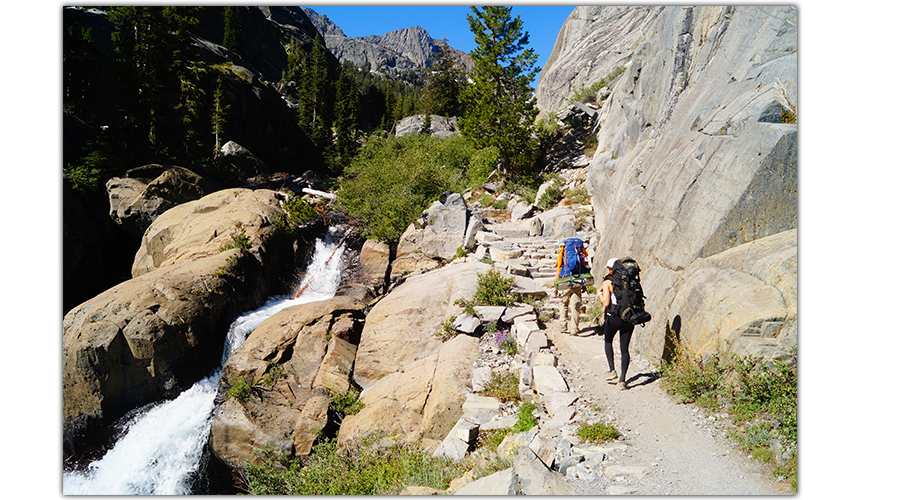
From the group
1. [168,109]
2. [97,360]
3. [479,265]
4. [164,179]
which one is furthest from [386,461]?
[168,109]

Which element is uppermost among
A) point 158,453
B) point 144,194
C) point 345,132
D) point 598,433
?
point 345,132

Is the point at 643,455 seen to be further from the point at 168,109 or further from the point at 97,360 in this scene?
the point at 168,109

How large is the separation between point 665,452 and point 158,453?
12233 mm

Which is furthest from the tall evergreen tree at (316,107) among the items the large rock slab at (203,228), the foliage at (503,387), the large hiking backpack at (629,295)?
the large hiking backpack at (629,295)

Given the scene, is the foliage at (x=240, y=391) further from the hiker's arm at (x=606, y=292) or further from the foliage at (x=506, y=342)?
the hiker's arm at (x=606, y=292)

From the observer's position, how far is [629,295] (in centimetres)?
741

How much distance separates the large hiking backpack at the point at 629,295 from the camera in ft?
24.1

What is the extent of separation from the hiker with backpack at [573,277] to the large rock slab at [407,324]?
289cm

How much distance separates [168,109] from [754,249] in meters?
30.6

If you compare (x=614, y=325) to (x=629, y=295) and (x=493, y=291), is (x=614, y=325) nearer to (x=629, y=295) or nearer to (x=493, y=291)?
(x=629, y=295)

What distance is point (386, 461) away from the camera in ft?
28.3

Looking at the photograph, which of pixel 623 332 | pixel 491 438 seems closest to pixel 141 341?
pixel 491 438

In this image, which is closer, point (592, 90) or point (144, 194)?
point (144, 194)

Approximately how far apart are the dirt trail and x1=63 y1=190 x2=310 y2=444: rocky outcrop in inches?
449
